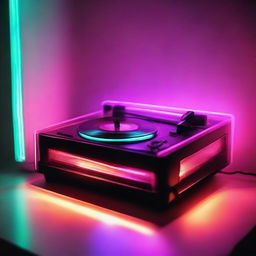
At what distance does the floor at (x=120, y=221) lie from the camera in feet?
2.76

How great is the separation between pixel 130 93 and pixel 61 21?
1.10 feet

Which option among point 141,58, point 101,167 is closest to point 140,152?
point 101,167

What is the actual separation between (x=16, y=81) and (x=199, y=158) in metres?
0.66

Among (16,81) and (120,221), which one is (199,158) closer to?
(120,221)

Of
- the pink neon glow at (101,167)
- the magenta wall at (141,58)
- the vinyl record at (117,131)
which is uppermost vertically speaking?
the magenta wall at (141,58)

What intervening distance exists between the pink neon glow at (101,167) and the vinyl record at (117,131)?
0.20ft

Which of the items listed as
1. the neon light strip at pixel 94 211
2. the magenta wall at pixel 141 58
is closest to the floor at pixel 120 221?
the neon light strip at pixel 94 211

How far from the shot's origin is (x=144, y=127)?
112cm

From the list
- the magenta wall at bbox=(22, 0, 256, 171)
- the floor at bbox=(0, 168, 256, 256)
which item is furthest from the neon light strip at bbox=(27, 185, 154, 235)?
the magenta wall at bbox=(22, 0, 256, 171)

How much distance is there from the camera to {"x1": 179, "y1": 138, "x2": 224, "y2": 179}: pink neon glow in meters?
1.01

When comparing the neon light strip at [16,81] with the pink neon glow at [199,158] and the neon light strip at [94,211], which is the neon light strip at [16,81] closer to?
the neon light strip at [94,211]

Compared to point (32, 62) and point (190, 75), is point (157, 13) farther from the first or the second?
point (32, 62)

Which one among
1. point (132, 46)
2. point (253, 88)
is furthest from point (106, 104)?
point (253, 88)

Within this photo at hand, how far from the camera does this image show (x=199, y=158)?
3.51 feet
